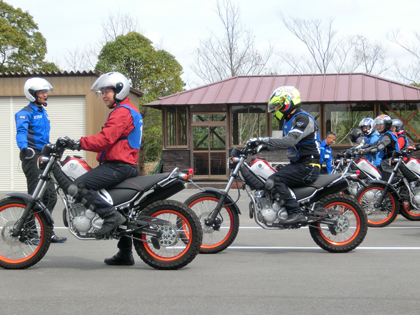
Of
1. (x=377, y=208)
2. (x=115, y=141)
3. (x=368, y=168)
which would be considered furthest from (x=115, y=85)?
(x=368, y=168)

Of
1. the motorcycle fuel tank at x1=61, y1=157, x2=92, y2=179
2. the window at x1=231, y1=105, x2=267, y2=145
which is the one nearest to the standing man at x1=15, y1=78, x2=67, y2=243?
the motorcycle fuel tank at x1=61, y1=157, x2=92, y2=179

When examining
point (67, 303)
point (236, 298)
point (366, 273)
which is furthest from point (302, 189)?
point (67, 303)

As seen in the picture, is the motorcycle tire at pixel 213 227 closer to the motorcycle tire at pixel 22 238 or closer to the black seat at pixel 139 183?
the black seat at pixel 139 183

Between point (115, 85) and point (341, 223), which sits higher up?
point (115, 85)

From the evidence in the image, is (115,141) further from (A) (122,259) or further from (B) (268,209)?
(B) (268,209)

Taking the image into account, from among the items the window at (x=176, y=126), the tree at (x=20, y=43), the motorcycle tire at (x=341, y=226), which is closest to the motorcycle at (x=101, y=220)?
the motorcycle tire at (x=341, y=226)

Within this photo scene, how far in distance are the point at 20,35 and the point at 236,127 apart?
23.0 meters

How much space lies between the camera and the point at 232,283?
5156 mm

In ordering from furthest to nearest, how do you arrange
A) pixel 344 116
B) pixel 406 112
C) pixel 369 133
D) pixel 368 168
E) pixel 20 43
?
1. pixel 20 43
2. pixel 344 116
3. pixel 406 112
4. pixel 369 133
5. pixel 368 168

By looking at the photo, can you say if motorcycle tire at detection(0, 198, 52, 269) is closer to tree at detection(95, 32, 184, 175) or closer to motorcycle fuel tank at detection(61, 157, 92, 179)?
motorcycle fuel tank at detection(61, 157, 92, 179)

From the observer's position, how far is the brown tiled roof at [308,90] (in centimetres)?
2045

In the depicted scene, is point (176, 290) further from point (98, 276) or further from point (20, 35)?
point (20, 35)

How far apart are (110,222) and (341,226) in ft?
9.30

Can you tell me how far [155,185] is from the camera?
573cm
